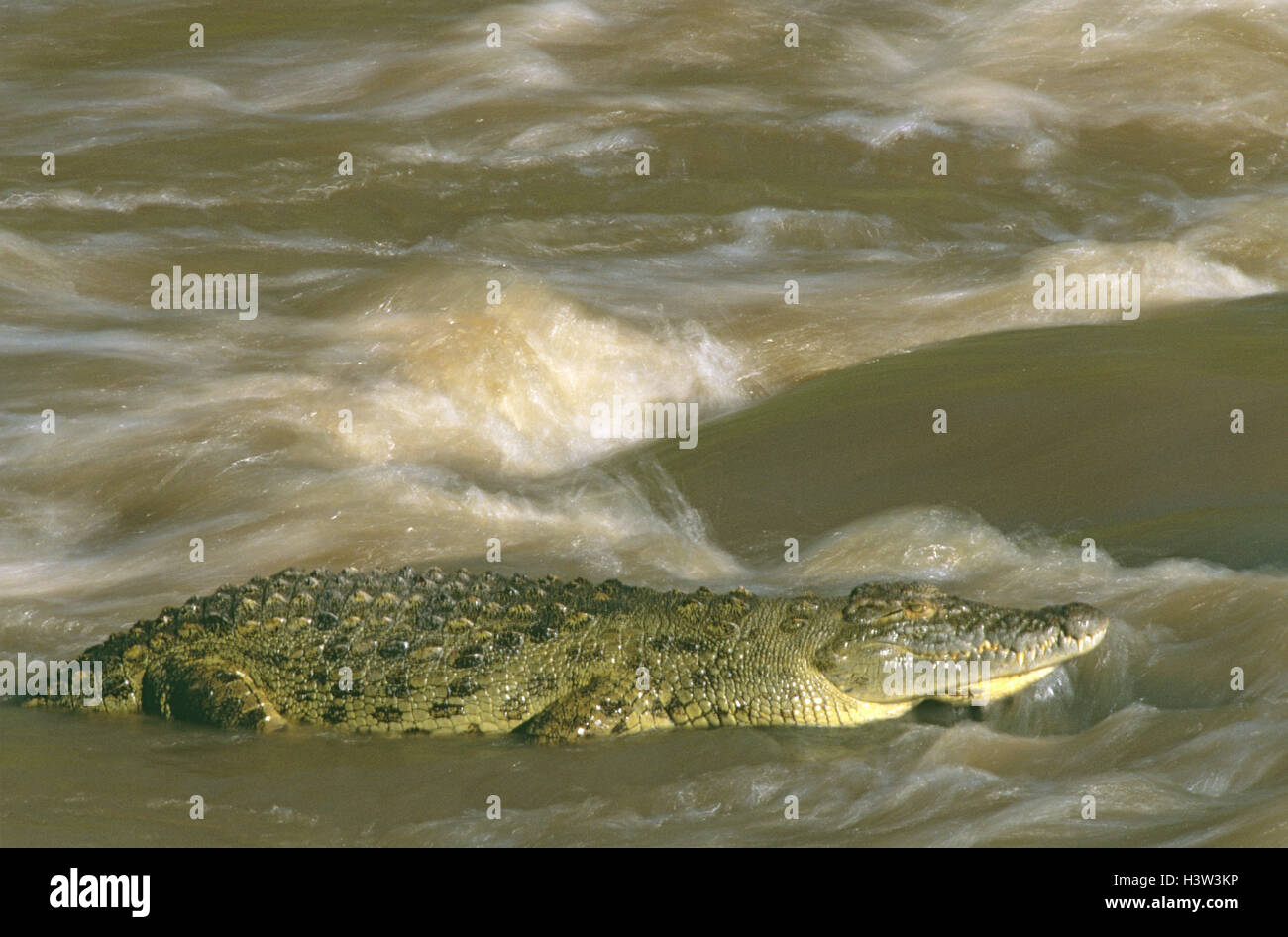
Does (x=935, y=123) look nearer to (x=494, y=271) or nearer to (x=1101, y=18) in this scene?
(x=1101, y=18)

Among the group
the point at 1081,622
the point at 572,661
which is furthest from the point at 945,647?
the point at 572,661

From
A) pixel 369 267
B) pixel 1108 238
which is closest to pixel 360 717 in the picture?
pixel 369 267

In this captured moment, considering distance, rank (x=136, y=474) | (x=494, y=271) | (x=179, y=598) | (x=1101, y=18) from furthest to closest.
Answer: (x=1101, y=18) < (x=494, y=271) < (x=136, y=474) < (x=179, y=598)

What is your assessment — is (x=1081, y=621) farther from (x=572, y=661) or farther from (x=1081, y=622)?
(x=572, y=661)

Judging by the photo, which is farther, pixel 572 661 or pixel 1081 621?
pixel 572 661

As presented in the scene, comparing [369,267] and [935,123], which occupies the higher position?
[935,123]

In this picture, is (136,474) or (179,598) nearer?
(179,598)
